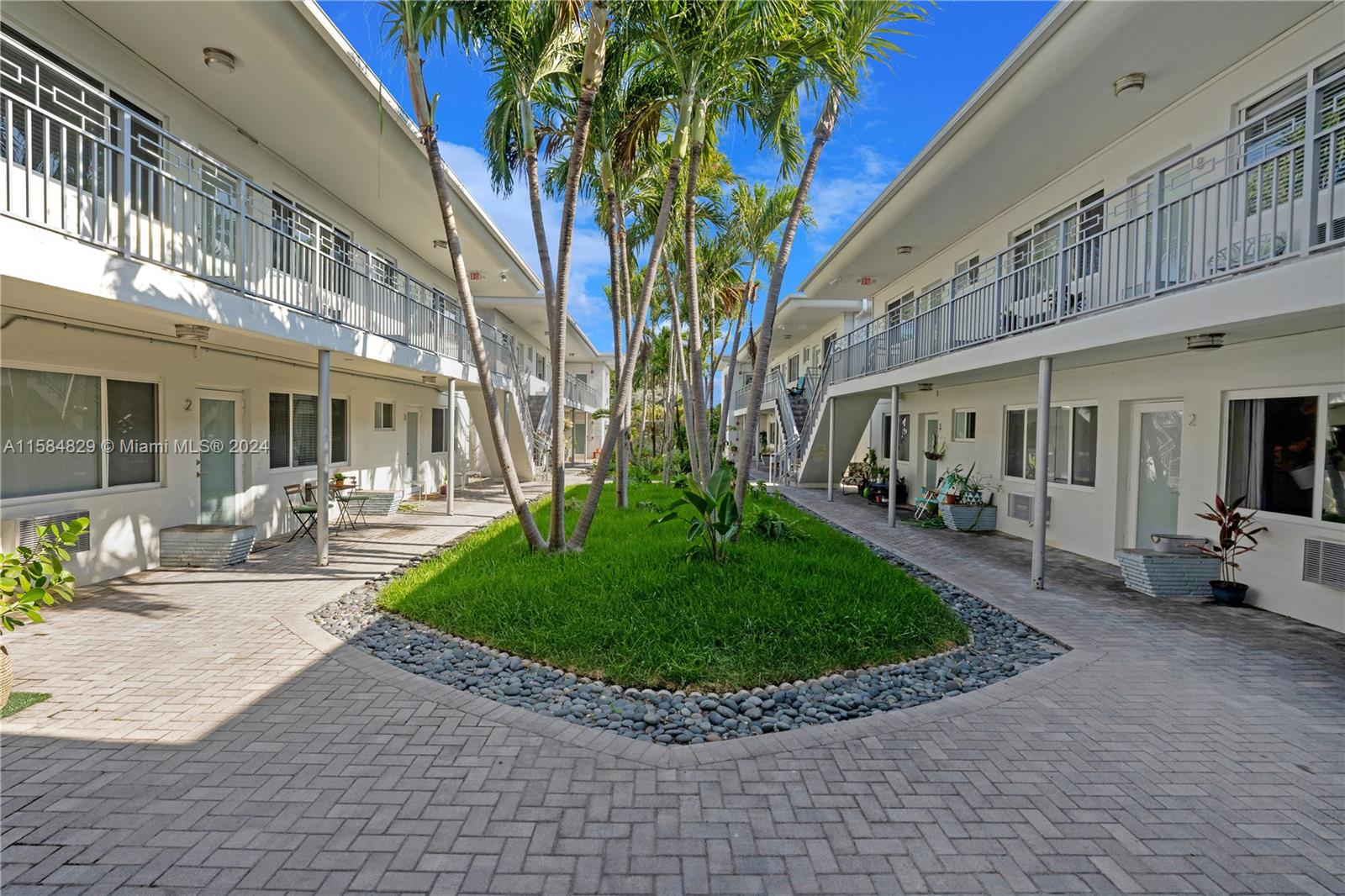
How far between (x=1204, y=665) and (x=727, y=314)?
1653 cm

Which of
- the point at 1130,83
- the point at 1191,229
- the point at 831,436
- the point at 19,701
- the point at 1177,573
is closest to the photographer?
the point at 19,701

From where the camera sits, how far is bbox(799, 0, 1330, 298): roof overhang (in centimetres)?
669

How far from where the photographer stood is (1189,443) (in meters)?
7.99

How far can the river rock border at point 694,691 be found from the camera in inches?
169

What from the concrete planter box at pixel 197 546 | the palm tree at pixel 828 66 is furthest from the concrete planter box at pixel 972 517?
the concrete planter box at pixel 197 546

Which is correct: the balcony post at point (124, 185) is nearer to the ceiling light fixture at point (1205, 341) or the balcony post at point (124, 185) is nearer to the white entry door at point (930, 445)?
the ceiling light fixture at point (1205, 341)

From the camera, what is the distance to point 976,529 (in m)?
12.4

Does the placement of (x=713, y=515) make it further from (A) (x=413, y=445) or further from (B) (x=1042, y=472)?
(A) (x=413, y=445)

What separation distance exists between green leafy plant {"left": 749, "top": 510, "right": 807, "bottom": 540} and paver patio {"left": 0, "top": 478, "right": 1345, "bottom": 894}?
15.2 feet

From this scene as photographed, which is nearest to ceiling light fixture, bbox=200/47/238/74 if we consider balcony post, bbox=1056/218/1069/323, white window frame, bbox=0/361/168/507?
white window frame, bbox=0/361/168/507

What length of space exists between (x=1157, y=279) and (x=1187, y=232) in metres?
1.59

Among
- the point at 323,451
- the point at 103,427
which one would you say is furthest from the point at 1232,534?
the point at 103,427

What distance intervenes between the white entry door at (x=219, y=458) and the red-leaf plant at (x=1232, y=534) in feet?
41.8

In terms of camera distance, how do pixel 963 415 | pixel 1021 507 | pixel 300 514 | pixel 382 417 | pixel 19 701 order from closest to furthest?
pixel 19 701 → pixel 300 514 → pixel 1021 507 → pixel 963 415 → pixel 382 417
